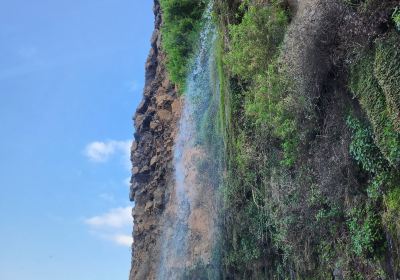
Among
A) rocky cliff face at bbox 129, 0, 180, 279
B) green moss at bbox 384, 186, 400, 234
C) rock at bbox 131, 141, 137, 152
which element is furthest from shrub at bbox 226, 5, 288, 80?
rock at bbox 131, 141, 137, 152

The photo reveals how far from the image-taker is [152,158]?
20.4 metres

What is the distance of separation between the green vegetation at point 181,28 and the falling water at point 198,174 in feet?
1.43

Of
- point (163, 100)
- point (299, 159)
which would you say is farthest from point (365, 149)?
point (163, 100)

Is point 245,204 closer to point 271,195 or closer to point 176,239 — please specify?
point 271,195

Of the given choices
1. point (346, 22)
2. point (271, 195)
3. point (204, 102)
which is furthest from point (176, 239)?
point (346, 22)

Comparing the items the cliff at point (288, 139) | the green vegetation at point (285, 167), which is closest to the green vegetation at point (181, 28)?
the cliff at point (288, 139)

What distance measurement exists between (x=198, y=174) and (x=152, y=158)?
686cm

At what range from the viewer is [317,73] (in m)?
8.24

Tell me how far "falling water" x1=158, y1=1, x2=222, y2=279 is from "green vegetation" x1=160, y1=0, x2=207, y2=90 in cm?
43

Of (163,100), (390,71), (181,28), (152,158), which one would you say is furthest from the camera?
(152,158)

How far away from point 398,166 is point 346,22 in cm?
245

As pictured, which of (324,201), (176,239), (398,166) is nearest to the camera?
(398,166)

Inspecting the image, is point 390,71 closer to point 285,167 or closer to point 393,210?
point 393,210

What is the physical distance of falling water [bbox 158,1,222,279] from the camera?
12922 millimetres
